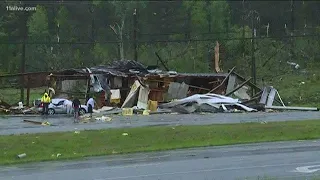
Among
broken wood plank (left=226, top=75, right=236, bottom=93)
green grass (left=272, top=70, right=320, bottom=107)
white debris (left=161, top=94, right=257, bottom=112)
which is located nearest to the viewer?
white debris (left=161, top=94, right=257, bottom=112)

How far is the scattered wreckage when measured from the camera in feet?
133

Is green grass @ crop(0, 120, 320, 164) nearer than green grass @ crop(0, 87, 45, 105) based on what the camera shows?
Yes

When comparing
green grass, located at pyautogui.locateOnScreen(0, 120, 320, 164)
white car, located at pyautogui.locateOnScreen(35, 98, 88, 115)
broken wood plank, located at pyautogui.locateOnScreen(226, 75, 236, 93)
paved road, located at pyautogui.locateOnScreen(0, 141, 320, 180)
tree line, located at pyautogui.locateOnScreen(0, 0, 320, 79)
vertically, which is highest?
tree line, located at pyautogui.locateOnScreen(0, 0, 320, 79)

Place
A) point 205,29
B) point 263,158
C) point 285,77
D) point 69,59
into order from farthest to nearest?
point 205,29
point 69,59
point 285,77
point 263,158

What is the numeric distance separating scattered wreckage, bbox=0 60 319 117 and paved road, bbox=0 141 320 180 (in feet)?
69.2

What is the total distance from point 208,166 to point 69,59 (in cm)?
6226

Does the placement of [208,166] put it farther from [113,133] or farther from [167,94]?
[167,94]

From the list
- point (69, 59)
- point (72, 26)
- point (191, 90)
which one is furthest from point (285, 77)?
point (72, 26)

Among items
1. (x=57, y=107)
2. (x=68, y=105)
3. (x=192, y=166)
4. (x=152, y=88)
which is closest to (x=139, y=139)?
(x=192, y=166)

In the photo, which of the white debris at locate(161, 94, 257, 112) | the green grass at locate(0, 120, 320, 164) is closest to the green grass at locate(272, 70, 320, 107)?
the white debris at locate(161, 94, 257, 112)

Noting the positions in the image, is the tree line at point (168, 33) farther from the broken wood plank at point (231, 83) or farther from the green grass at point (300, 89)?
the broken wood plank at point (231, 83)

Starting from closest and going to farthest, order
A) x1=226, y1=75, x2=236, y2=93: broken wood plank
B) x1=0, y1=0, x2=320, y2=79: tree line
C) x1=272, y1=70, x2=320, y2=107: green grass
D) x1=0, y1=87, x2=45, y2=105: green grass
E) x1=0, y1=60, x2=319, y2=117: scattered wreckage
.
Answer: x1=0, y1=60, x2=319, y2=117: scattered wreckage < x1=226, y1=75, x2=236, y2=93: broken wood plank < x1=272, y1=70, x2=320, y2=107: green grass < x1=0, y1=87, x2=45, y2=105: green grass < x1=0, y1=0, x2=320, y2=79: tree line

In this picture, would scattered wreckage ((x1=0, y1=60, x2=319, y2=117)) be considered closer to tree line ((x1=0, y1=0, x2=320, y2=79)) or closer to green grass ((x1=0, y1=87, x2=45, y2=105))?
green grass ((x1=0, y1=87, x2=45, y2=105))

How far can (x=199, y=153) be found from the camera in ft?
60.1
